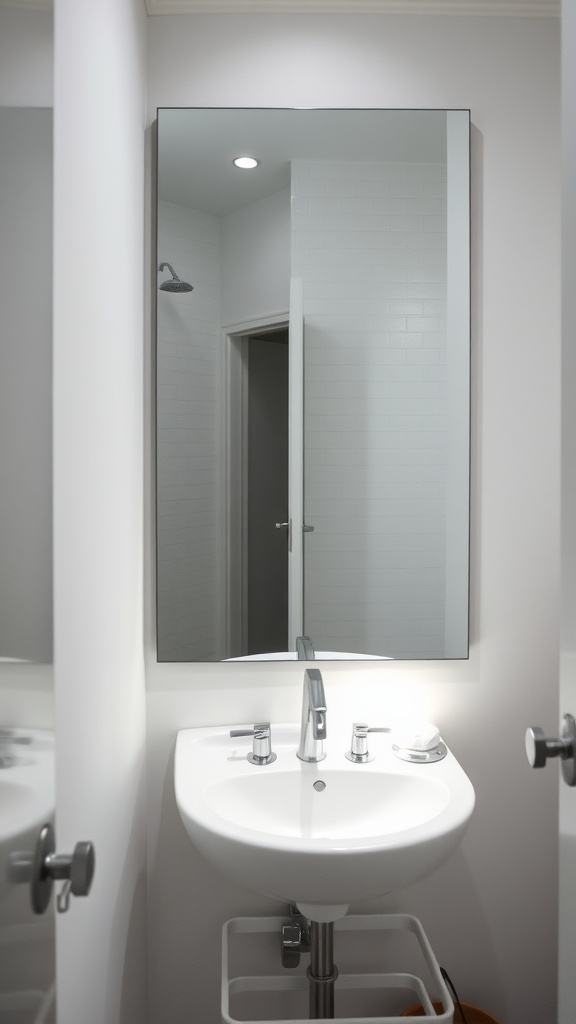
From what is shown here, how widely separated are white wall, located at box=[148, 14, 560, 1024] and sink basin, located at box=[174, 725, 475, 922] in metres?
0.14

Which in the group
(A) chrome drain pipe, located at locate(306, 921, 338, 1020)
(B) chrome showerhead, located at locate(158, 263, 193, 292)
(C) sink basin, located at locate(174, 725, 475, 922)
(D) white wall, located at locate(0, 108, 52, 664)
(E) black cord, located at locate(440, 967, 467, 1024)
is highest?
(B) chrome showerhead, located at locate(158, 263, 193, 292)

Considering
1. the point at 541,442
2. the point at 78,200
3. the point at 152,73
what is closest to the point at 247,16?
the point at 152,73

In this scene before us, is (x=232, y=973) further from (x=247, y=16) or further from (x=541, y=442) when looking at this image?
(x=247, y=16)

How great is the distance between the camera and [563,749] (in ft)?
2.57

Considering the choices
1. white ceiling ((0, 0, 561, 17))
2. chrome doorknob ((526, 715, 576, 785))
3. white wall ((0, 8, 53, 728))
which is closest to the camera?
white wall ((0, 8, 53, 728))

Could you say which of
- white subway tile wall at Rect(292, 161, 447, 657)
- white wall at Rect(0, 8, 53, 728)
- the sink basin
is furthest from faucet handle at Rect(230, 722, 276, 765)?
white wall at Rect(0, 8, 53, 728)

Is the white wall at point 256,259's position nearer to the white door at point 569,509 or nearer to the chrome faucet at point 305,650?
the chrome faucet at point 305,650

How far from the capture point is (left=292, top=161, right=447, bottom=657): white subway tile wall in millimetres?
1596

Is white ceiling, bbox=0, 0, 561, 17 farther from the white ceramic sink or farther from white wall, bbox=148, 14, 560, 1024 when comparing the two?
the white ceramic sink

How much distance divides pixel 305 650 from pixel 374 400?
571mm

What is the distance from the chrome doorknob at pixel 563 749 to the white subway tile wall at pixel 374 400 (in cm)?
81

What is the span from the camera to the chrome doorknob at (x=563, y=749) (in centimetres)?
77

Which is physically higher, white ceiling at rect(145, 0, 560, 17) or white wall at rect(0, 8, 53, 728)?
white ceiling at rect(145, 0, 560, 17)

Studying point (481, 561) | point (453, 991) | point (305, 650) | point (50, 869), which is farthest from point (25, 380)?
point (453, 991)
